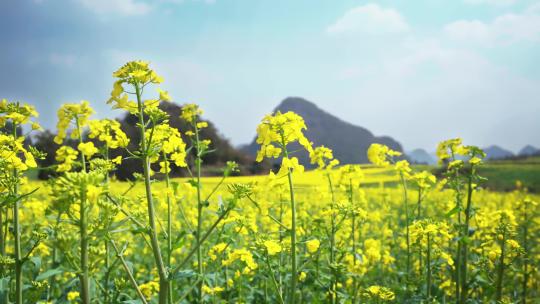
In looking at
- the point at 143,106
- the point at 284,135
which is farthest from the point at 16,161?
the point at 284,135

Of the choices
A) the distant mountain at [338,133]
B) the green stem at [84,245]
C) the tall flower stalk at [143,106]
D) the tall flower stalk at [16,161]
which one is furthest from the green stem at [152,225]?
the distant mountain at [338,133]

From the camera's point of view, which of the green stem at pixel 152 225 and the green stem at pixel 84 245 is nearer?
the green stem at pixel 84 245

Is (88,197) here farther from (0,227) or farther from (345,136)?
(345,136)

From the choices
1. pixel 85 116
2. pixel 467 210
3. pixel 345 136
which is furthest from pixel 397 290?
pixel 345 136

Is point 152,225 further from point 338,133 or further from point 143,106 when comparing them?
point 338,133

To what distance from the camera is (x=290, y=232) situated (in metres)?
2.75

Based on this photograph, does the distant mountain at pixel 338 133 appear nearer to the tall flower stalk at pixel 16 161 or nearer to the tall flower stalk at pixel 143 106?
the tall flower stalk at pixel 16 161

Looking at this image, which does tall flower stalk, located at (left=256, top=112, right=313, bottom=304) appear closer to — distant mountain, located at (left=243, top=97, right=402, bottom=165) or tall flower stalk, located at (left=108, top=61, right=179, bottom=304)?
tall flower stalk, located at (left=108, top=61, right=179, bottom=304)

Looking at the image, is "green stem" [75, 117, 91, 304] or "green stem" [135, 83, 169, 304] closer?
"green stem" [75, 117, 91, 304]

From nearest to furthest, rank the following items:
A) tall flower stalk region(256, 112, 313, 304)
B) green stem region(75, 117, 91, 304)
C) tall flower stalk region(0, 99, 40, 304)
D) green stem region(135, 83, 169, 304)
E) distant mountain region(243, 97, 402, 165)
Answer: green stem region(75, 117, 91, 304), green stem region(135, 83, 169, 304), tall flower stalk region(0, 99, 40, 304), tall flower stalk region(256, 112, 313, 304), distant mountain region(243, 97, 402, 165)

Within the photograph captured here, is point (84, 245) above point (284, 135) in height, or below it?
below

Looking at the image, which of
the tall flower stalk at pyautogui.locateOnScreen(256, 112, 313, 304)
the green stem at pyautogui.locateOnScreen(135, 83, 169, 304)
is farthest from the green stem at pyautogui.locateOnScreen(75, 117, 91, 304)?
the tall flower stalk at pyautogui.locateOnScreen(256, 112, 313, 304)

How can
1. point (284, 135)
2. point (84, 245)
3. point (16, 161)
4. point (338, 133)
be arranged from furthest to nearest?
point (338, 133)
point (284, 135)
point (16, 161)
point (84, 245)

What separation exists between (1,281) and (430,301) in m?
3.73
